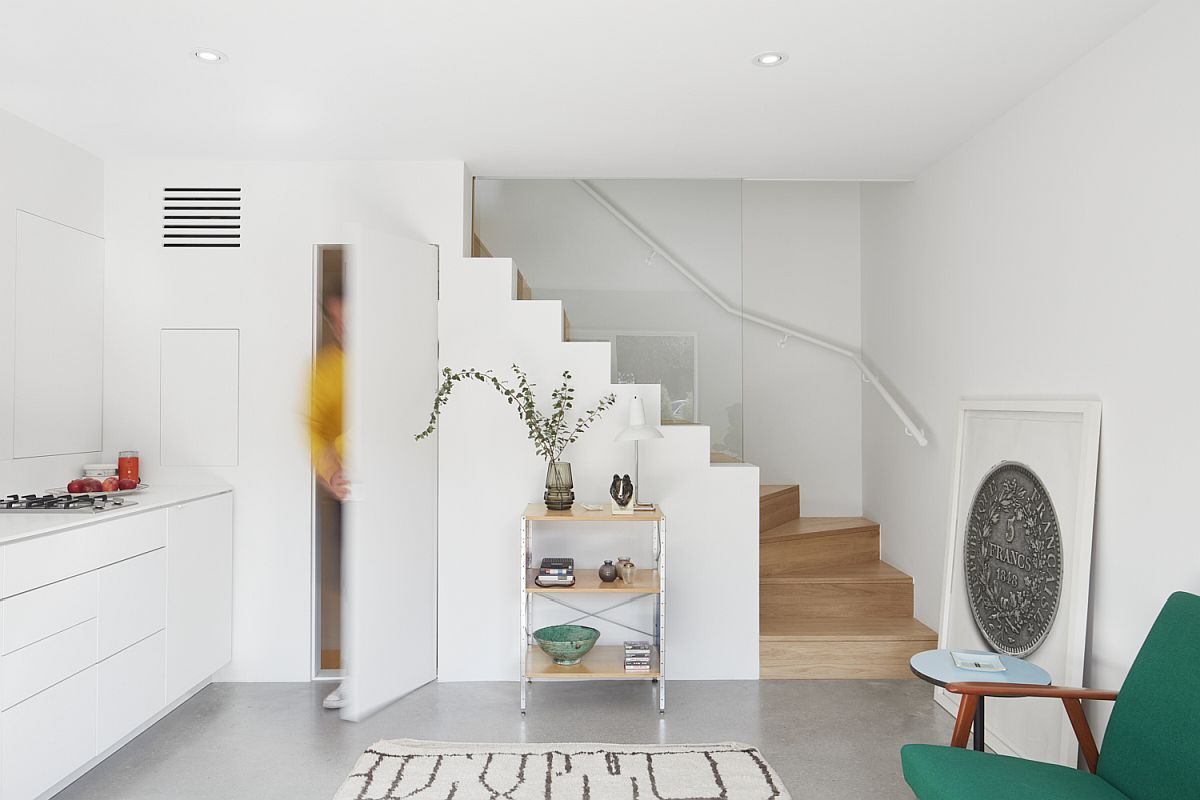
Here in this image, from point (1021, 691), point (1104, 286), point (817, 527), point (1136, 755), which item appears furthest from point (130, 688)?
point (1104, 286)

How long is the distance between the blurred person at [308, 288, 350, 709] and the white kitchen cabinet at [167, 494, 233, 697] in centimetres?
49

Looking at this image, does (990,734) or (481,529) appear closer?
(990,734)

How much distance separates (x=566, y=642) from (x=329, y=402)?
5.55 feet

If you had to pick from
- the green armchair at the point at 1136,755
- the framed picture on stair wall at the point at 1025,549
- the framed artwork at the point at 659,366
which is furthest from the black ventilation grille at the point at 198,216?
the green armchair at the point at 1136,755

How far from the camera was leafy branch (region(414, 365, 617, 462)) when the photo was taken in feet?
13.2

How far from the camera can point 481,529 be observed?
4215 mm

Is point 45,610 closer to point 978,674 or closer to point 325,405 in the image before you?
point 325,405

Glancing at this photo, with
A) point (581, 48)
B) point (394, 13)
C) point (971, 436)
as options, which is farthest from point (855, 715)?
point (394, 13)

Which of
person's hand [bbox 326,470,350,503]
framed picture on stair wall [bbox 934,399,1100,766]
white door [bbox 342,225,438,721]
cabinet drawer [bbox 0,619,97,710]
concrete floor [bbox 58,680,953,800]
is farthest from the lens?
person's hand [bbox 326,470,350,503]

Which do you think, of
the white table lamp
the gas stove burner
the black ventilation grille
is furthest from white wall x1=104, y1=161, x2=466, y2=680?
the white table lamp

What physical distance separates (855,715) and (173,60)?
378cm

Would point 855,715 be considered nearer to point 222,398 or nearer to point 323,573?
point 323,573

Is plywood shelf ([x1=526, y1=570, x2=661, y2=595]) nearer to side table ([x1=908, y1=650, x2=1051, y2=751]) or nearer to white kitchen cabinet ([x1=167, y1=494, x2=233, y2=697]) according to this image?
side table ([x1=908, y1=650, x2=1051, y2=751])

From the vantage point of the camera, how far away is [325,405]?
13.8 ft
